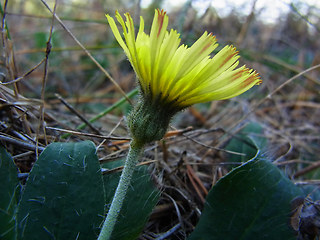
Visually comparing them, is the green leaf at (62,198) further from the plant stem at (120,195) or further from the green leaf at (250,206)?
the green leaf at (250,206)

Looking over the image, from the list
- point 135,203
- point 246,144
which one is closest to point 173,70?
point 135,203

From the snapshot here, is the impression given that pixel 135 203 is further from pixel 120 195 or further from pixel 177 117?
pixel 177 117

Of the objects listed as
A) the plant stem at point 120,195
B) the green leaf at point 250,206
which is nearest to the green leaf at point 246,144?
the green leaf at point 250,206

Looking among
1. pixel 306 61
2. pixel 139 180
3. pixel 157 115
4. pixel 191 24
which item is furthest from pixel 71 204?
pixel 306 61

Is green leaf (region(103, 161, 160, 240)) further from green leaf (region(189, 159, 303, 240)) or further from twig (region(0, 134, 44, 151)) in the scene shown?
twig (region(0, 134, 44, 151))

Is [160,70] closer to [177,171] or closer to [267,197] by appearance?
[267,197]
